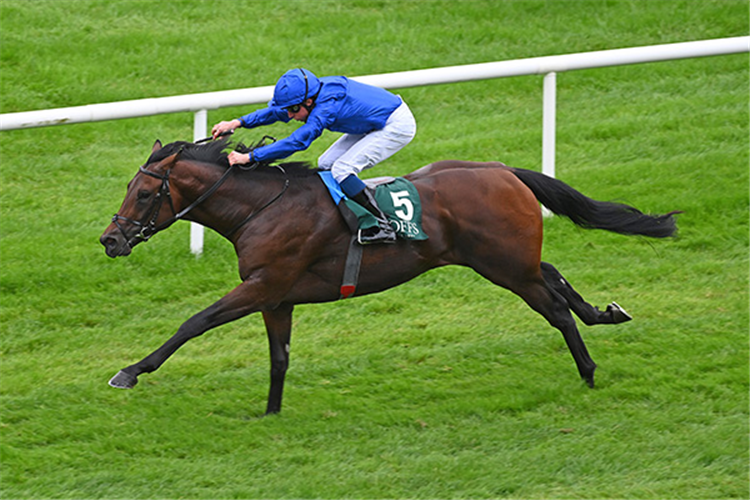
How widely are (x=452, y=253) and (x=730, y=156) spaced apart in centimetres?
382

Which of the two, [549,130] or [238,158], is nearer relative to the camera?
[238,158]

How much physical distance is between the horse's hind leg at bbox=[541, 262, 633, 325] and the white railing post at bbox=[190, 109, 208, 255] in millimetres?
2528

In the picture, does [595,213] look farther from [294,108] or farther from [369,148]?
[294,108]

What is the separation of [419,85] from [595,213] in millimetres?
1860

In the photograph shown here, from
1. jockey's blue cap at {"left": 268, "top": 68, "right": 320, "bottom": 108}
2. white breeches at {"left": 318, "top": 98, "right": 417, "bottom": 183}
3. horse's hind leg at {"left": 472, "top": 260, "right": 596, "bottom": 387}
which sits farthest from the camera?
horse's hind leg at {"left": 472, "top": 260, "right": 596, "bottom": 387}

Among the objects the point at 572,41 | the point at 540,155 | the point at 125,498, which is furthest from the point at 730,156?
the point at 125,498

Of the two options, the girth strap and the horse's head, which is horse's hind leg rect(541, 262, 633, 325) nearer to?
the girth strap

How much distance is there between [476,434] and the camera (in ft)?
19.1

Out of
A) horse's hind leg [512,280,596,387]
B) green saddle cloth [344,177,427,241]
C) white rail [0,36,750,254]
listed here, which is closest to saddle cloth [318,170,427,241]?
green saddle cloth [344,177,427,241]

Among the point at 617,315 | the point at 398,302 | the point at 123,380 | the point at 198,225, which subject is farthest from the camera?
the point at 198,225

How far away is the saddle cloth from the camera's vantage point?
5.83 m

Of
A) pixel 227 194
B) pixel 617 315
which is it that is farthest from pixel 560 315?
pixel 227 194

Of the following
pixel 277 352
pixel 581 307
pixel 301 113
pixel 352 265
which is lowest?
pixel 277 352

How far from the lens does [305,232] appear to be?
19.1 ft
